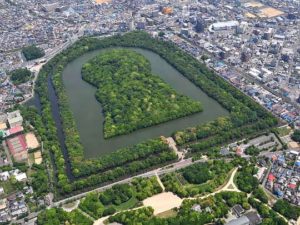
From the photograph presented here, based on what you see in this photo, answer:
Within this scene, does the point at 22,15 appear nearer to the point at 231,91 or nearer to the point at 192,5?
the point at 192,5

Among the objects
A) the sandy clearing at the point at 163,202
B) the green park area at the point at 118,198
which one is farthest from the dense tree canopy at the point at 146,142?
the sandy clearing at the point at 163,202

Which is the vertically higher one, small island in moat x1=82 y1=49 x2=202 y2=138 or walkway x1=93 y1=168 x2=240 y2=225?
small island in moat x1=82 y1=49 x2=202 y2=138

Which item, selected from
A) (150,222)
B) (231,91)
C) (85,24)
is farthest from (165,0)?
(150,222)

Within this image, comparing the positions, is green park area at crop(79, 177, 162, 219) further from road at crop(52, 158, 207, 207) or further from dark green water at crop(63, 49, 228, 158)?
dark green water at crop(63, 49, 228, 158)

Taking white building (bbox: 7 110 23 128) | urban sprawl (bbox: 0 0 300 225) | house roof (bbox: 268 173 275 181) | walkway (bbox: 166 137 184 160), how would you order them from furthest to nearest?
white building (bbox: 7 110 23 128)
walkway (bbox: 166 137 184 160)
house roof (bbox: 268 173 275 181)
urban sprawl (bbox: 0 0 300 225)

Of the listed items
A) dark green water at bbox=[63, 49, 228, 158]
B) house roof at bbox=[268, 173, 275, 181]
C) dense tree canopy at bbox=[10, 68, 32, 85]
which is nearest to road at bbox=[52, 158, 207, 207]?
dark green water at bbox=[63, 49, 228, 158]
